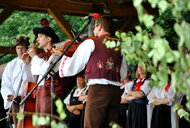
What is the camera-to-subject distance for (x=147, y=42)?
1888 millimetres

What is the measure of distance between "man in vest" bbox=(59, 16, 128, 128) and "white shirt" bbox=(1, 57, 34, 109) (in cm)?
147

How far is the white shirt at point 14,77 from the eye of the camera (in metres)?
5.71

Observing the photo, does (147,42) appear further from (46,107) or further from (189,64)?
(46,107)

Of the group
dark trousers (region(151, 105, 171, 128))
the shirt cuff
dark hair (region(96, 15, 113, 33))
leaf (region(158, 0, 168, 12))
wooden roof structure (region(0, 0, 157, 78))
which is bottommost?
dark trousers (region(151, 105, 171, 128))

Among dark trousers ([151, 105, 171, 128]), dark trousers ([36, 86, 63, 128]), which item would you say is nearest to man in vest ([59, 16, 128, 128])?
dark trousers ([36, 86, 63, 128])

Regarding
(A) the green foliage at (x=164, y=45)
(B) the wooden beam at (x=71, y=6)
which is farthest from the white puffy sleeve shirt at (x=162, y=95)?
(A) the green foliage at (x=164, y=45)

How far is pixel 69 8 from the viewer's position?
21.2ft

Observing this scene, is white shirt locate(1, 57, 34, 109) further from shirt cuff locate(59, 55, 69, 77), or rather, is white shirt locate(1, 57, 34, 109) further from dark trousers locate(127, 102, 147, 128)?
dark trousers locate(127, 102, 147, 128)

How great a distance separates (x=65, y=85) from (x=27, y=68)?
102 centimetres

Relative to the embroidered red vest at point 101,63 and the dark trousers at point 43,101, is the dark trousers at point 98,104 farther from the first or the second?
the dark trousers at point 43,101

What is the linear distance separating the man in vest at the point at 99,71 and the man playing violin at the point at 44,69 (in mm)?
354

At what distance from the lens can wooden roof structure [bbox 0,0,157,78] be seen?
19.9 feet

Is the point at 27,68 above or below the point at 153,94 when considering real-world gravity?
above

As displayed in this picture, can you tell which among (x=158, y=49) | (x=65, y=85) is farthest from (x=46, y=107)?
(x=158, y=49)
